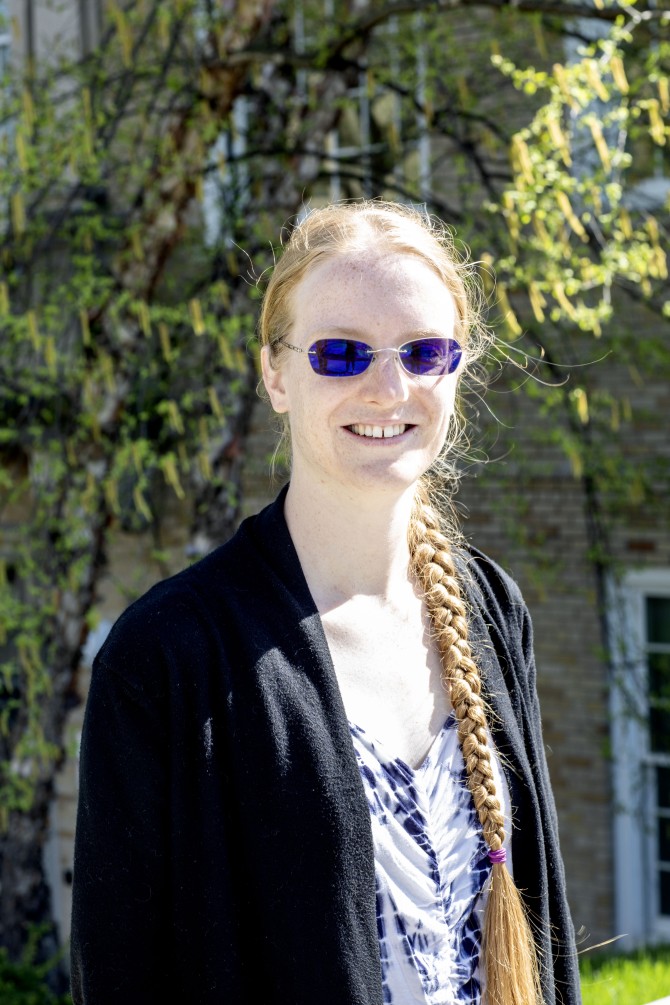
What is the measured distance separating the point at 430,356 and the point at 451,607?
451 mm

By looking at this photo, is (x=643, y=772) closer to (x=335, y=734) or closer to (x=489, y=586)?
(x=489, y=586)

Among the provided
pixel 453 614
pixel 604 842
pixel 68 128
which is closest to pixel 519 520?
pixel 604 842

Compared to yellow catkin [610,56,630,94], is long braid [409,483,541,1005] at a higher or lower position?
lower

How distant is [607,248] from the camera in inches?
197

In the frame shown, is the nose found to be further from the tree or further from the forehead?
the tree

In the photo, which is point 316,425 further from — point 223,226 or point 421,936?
point 223,226

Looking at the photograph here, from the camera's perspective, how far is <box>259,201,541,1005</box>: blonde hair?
1.79 m

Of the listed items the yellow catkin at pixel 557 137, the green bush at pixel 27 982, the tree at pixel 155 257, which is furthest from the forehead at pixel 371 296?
the green bush at pixel 27 982

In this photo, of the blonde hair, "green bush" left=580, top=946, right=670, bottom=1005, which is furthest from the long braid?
"green bush" left=580, top=946, right=670, bottom=1005

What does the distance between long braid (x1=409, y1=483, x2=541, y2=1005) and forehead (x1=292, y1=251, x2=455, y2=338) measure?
45cm

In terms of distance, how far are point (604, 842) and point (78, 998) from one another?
21.7 ft

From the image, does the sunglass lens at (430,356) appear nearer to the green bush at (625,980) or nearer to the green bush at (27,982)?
the green bush at (625,980)

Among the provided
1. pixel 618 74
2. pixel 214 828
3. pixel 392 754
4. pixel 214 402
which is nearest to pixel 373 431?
pixel 392 754

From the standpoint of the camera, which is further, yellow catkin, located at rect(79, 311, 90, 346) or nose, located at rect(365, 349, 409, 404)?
yellow catkin, located at rect(79, 311, 90, 346)
